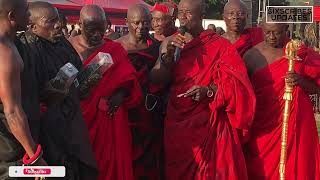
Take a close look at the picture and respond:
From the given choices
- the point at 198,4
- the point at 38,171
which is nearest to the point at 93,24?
Result: the point at 198,4

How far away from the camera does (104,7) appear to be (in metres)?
21.9

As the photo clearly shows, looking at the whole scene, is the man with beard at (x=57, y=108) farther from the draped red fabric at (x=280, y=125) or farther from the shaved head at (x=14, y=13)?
the draped red fabric at (x=280, y=125)

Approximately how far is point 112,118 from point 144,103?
0.58 metres

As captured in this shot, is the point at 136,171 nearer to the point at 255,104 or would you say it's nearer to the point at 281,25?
the point at 255,104

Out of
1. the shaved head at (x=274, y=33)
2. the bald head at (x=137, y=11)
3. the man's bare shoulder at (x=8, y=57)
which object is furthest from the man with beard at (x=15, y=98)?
the shaved head at (x=274, y=33)

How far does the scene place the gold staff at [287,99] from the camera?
5523mm

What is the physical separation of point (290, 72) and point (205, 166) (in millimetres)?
1135

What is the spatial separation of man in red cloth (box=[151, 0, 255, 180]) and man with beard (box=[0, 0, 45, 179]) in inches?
66.5

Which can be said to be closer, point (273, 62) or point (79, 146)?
point (79, 146)

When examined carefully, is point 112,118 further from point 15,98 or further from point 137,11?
point 15,98

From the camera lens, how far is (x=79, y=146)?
180 inches

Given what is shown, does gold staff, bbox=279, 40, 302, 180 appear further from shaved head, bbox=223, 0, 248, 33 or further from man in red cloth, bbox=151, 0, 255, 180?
shaved head, bbox=223, 0, 248, 33

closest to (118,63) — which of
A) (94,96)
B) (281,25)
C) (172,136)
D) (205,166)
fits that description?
(94,96)

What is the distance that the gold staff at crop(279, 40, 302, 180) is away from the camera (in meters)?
5.52
